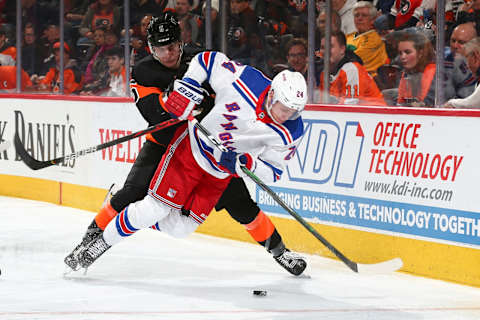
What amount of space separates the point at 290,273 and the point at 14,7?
190 inches

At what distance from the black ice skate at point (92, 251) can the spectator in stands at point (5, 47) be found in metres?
4.47

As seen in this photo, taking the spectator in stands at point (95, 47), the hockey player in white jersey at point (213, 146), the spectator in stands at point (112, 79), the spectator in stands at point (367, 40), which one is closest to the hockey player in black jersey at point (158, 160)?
the hockey player in white jersey at point (213, 146)

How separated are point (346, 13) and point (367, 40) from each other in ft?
0.91

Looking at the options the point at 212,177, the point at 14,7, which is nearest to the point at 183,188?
the point at 212,177

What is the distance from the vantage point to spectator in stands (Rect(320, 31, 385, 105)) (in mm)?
5344

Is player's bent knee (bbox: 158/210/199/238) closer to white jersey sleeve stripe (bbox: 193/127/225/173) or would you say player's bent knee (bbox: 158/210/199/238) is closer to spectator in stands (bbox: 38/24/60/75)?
white jersey sleeve stripe (bbox: 193/127/225/173)

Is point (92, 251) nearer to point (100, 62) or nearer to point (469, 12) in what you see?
point (469, 12)

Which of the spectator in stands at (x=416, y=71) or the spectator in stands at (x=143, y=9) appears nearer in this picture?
the spectator in stands at (x=416, y=71)

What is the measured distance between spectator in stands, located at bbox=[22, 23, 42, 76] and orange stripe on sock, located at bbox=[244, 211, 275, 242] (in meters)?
4.16

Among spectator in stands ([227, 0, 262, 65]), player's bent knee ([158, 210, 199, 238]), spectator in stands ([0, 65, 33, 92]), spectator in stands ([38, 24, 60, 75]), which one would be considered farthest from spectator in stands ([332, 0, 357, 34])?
spectator in stands ([0, 65, 33, 92])

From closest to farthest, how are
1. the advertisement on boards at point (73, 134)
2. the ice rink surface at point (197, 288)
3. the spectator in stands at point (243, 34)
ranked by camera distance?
the ice rink surface at point (197, 288)
the spectator in stands at point (243, 34)
the advertisement on boards at point (73, 134)

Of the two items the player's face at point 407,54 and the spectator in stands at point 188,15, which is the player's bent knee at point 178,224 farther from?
the spectator in stands at point 188,15

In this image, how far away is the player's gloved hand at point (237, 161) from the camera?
4.15m

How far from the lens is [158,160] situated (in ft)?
15.7
